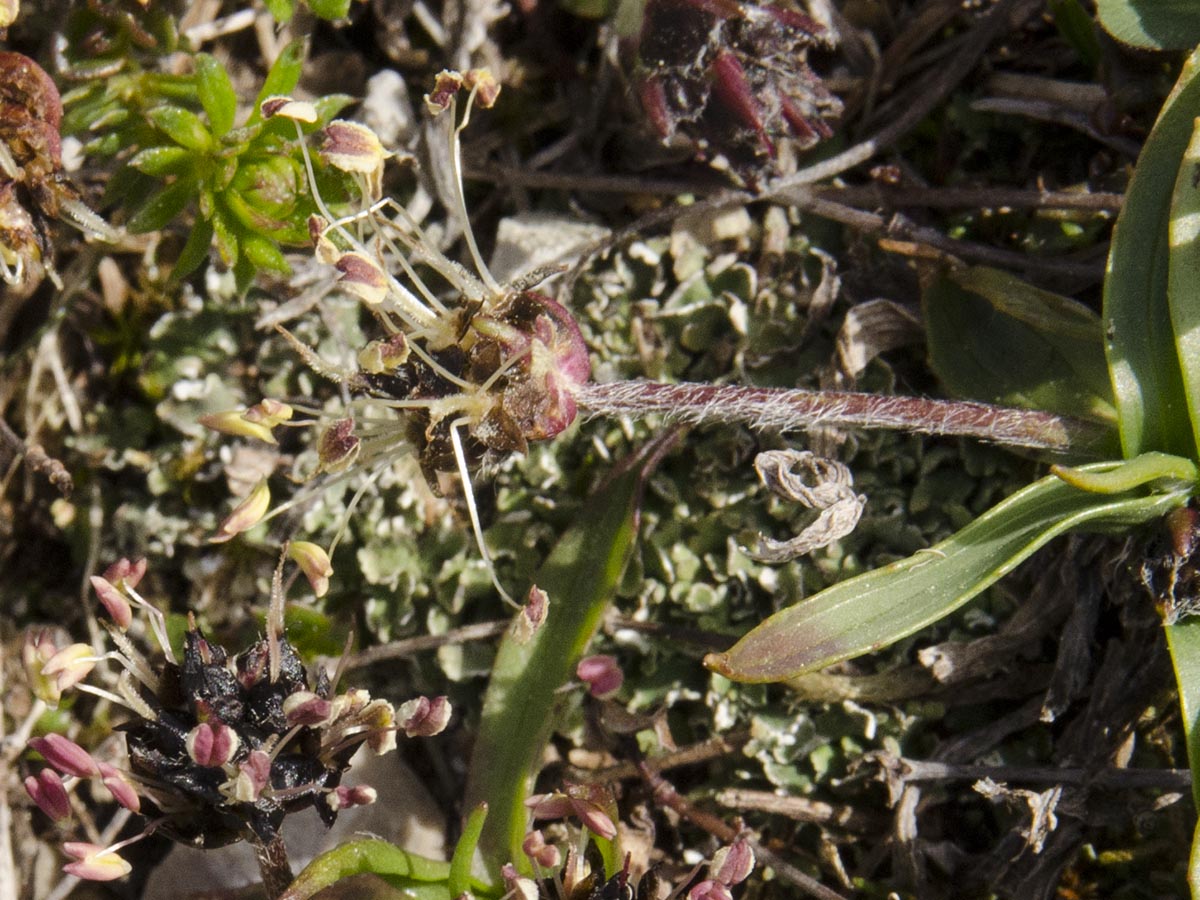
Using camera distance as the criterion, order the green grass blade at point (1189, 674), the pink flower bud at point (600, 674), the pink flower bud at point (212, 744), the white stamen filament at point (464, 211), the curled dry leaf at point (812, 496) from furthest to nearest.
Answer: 1. the pink flower bud at point (600, 674)
2. the white stamen filament at point (464, 211)
3. the curled dry leaf at point (812, 496)
4. the green grass blade at point (1189, 674)
5. the pink flower bud at point (212, 744)

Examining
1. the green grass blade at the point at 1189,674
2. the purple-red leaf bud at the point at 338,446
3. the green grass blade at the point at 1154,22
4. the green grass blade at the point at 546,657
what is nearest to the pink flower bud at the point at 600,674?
the green grass blade at the point at 546,657

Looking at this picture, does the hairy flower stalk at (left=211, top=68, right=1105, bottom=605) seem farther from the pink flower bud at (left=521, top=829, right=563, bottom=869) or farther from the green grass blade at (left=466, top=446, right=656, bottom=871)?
the pink flower bud at (left=521, top=829, right=563, bottom=869)

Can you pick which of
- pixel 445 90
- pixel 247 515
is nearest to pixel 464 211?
pixel 445 90

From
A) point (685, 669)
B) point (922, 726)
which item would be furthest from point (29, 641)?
point (922, 726)

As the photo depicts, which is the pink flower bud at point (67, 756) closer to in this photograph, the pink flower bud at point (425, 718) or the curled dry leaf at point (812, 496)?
the pink flower bud at point (425, 718)

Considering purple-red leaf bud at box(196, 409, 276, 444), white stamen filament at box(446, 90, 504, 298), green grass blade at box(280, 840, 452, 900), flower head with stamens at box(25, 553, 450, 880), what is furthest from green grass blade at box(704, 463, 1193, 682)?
purple-red leaf bud at box(196, 409, 276, 444)

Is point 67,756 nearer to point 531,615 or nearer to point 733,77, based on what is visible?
point 531,615
